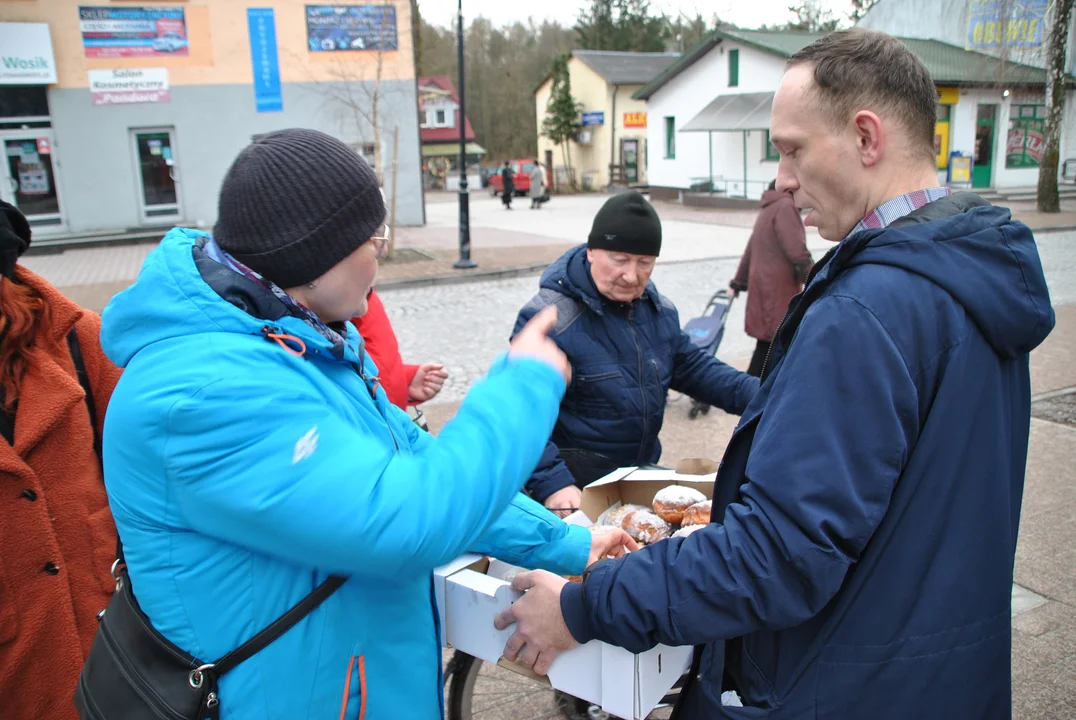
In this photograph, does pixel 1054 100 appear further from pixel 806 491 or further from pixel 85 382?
pixel 85 382

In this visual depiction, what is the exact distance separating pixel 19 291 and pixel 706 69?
3345 centimetres

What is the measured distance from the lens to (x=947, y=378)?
1447 mm

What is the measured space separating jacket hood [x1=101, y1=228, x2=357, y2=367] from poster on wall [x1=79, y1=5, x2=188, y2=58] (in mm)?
22447

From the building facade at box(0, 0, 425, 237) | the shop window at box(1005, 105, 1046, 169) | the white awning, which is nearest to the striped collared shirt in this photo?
the building facade at box(0, 0, 425, 237)

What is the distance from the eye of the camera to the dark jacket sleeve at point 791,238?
6809 mm

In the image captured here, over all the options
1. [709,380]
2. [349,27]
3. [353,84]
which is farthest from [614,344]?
[349,27]

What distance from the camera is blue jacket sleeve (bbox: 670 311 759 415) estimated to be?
10.3 ft

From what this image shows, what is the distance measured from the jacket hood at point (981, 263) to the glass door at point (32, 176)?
76.4 feet

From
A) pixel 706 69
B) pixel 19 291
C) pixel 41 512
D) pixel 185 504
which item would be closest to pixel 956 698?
pixel 185 504

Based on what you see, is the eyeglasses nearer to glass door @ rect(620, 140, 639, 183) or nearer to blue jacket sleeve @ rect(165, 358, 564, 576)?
blue jacket sleeve @ rect(165, 358, 564, 576)

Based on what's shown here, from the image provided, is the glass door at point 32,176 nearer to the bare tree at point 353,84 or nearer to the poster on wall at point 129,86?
the poster on wall at point 129,86

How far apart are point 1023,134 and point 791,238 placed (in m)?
27.4

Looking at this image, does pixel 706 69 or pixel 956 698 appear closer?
pixel 956 698

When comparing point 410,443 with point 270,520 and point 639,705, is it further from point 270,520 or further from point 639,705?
point 639,705
